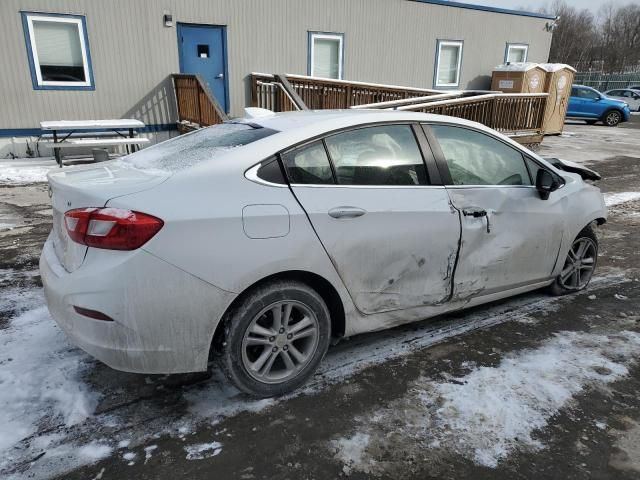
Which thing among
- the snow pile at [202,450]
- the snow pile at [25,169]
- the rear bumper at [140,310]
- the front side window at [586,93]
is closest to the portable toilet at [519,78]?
the front side window at [586,93]

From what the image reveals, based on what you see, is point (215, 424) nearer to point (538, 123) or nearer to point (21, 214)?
point (21, 214)

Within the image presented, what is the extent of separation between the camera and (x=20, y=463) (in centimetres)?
225

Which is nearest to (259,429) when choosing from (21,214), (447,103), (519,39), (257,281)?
(257,281)

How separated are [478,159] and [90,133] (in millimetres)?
9410

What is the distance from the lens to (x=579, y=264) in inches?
165

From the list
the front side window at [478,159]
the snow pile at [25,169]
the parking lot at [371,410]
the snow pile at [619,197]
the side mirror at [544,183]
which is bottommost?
the snow pile at [619,197]

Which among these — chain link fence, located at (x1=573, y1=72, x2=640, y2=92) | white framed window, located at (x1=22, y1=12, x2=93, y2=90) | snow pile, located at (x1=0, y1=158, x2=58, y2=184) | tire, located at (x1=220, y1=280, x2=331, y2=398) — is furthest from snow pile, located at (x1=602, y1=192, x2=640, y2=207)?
chain link fence, located at (x1=573, y1=72, x2=640, y2=92)

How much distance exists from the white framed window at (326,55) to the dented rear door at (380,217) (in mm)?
10654

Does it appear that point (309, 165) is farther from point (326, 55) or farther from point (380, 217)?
point (326, 55)

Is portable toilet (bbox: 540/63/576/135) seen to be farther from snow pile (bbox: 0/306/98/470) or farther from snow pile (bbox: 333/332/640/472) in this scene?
snow pile (bbox: 0/306/98/470)

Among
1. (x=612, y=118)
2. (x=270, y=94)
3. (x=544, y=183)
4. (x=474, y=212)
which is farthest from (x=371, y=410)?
(x=612, y=118)

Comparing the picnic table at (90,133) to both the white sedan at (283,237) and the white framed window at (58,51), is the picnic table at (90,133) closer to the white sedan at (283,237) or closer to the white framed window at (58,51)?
the white framed window at (58,51)

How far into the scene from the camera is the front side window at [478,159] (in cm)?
326

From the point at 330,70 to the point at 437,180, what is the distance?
36.7 feet
